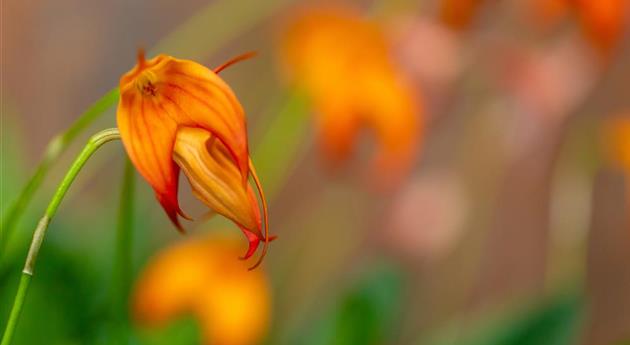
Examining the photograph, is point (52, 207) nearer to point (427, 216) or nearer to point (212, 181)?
point (212, 181)

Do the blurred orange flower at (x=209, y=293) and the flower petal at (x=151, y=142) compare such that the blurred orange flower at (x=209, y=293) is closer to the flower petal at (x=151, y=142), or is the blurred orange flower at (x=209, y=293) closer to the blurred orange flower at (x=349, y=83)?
the blurred orange flower at (x=349, y=83)

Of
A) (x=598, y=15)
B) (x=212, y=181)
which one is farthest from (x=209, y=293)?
(x=212, y=181)

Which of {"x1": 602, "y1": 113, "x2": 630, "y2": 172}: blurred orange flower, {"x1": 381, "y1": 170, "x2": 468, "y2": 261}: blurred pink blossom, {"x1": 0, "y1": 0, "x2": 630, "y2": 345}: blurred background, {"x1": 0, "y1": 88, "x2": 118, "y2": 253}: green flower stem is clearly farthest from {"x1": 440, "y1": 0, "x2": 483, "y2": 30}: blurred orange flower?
{"x1": 381, "y1": 170, "x2": 468, "y2": 261}: blurred pink blossom

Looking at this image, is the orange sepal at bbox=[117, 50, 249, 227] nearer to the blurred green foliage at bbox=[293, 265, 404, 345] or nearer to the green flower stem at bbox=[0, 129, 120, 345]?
the green flower stem at bbox=[0, 129, 120, 345]

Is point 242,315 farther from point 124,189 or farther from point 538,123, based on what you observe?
point 538,123

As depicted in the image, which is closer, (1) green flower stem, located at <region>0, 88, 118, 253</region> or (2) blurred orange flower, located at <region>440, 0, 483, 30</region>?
(1) green flower stem, located at <region>0, 88, 118, 253</region>

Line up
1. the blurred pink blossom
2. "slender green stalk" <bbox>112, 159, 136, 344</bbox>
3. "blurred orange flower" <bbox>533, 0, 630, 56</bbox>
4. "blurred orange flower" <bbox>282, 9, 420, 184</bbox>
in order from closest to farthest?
1. "slender green stalk" <bbox>112, 159, 136, 344</bbox>
2. "blurred orange flower" <bbox>533, 0, 630, 56</bbox>
3. "blurred orange flower" <bbox>282, 9, 420, 184</bbox>
4. the blurred pink blossom

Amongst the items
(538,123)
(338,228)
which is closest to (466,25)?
(538,123)
